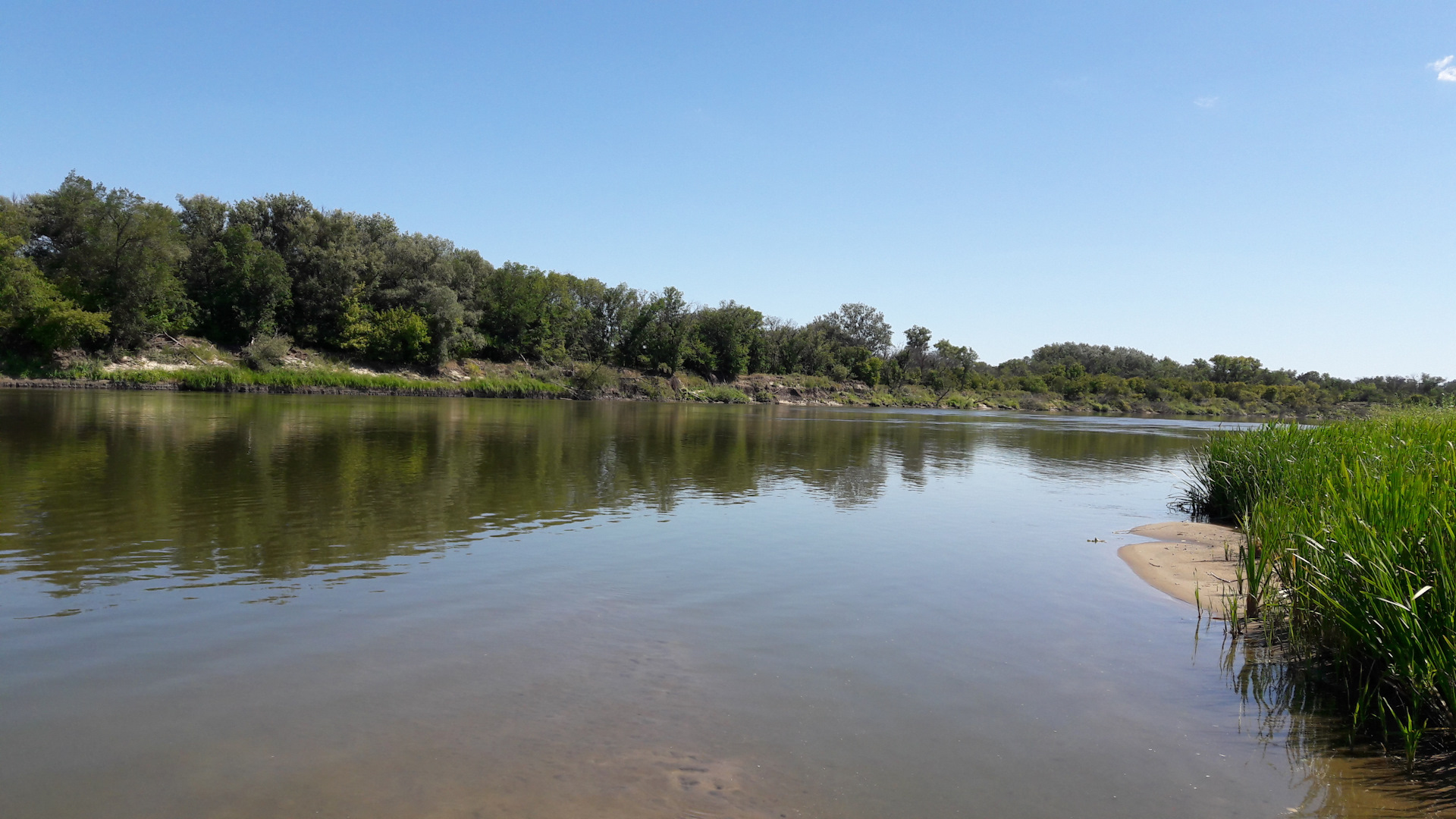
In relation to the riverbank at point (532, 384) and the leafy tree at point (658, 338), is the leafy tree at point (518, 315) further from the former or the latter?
the leafy tree at point (658, 338)

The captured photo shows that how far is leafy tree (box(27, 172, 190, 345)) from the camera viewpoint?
57.2 metres

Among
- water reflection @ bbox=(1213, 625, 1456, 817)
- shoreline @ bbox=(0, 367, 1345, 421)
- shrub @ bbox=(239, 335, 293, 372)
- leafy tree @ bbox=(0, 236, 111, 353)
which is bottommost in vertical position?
water reflection @ bbox=(1213, 625, 1456, 817)

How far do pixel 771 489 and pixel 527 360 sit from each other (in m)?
72.9

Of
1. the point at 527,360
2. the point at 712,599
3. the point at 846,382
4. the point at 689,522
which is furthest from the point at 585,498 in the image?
the point at 846,382

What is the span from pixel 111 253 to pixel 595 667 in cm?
7008

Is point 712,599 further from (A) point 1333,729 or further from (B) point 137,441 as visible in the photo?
(B) point 137,441

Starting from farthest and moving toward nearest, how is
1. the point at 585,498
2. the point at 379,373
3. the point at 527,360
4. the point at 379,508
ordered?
the point at 527,360, the point at 379,373, the point at 585,498, the point at 379,508

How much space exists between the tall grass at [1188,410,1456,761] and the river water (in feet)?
2.19

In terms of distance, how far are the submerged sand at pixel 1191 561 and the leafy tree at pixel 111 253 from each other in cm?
6867

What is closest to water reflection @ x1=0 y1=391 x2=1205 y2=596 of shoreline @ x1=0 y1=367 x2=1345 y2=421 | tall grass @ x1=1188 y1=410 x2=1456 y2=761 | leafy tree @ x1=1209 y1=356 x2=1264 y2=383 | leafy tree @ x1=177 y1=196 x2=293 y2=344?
tall grass @ x1=1188 y1=410 x2=1456 y2=761

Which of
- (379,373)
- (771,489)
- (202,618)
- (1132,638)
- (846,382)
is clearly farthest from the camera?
(846,382)

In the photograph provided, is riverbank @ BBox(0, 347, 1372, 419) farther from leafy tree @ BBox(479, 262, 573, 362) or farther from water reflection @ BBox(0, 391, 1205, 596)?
water reflection @ BBox(0, 391, 1205, 596)

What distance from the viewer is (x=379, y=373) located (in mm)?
70688

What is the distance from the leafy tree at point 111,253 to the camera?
188 feet
